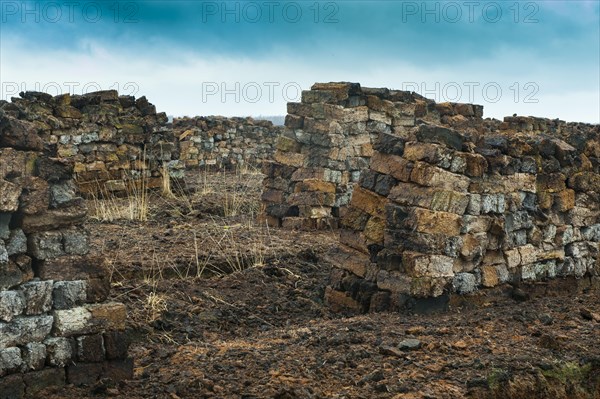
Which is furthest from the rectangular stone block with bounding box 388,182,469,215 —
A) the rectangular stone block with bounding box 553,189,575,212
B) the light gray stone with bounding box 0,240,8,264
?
the light gray stone with bounding box 0,240,8,264

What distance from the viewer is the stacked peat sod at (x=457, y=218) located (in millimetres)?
7832

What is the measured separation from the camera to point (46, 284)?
5301 mm

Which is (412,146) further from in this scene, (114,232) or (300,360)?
(114,232)

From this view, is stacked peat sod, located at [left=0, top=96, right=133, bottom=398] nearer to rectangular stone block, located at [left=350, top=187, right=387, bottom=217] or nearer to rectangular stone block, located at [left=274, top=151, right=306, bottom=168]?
rectangular stone block, located at [left=350, top=187, right=387, bottom=217]

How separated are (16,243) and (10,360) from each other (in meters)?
0.77

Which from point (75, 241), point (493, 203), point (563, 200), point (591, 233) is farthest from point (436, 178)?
point (75, 241)

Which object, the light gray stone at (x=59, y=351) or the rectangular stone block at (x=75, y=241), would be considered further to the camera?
the rectangular stone block at (x=75, y=241)

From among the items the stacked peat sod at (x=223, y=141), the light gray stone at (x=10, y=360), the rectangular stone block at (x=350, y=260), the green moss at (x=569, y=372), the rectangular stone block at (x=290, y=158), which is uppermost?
the stacked peat sod at (x=223, y=141)

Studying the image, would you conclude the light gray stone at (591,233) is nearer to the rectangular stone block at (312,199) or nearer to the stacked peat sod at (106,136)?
the rectangular stone block at (312,199)

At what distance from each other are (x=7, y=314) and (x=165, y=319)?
268 centimetres

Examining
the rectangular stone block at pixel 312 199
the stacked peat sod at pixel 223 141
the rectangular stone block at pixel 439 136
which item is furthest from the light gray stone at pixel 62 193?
the stacked peat sod at pixel 223 141

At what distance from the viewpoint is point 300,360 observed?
614 cm

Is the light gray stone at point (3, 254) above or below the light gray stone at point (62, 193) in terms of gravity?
below

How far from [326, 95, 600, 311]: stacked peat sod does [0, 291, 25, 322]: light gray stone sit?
3.94 metres
